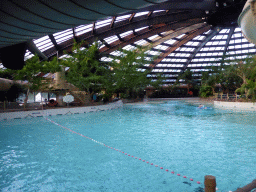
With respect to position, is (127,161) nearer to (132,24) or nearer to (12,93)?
(12,93)

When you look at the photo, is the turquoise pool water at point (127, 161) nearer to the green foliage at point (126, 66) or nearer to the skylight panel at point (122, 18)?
the skylight panel at point (122, 18)

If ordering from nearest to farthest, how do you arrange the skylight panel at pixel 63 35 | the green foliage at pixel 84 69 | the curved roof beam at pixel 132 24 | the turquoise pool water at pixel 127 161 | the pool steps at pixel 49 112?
the turquoise pool water at pixel 127 161
the pool steps at pixel 49 112
the skylight panel at pixel 63 35
the curved roof beam at pixel 132 24
the green foliage at pixel 84 69

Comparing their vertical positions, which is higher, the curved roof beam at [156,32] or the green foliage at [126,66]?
the curved roof beam at [156,32]

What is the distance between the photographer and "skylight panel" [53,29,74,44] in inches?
907

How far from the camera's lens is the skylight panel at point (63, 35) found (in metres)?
23.0

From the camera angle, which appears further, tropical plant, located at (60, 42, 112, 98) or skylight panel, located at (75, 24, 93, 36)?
tropical plant, located at (60, 42, 112, 98)

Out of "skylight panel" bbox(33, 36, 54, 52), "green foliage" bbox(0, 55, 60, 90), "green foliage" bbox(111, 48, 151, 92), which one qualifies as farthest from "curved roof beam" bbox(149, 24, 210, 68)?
"green foliage" bbox(0, 55, 60, 90)

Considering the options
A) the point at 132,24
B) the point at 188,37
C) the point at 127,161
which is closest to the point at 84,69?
the point at 132,24

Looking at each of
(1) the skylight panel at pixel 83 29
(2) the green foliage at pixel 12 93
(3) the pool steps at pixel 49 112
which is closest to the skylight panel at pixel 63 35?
(1) the skylight panel at pixel 83 29

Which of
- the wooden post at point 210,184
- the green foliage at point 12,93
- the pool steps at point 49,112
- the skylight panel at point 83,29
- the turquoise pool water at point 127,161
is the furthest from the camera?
the skylight panel at point 83,29

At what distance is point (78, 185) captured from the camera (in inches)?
191

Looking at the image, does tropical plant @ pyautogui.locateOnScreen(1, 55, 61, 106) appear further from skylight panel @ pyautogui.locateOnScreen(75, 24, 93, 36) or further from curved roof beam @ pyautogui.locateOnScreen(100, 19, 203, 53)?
curved roof beam @ pyautogui.locateOnScreen(100, 19, 203, 53)

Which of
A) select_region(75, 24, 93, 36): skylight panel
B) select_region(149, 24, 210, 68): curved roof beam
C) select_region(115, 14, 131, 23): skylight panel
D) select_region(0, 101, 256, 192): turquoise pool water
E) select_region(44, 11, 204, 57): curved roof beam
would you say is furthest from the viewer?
select_region(149, 24, 210, 68): curved roof beam

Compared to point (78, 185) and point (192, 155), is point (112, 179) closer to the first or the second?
point (78, 185)
